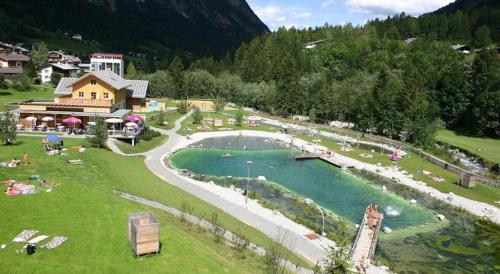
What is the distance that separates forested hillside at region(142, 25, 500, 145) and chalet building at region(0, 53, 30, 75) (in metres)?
30.9

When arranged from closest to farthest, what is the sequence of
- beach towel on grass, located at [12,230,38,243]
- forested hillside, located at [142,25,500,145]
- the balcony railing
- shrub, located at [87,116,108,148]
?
beach towel on grass, located at [12,230,38,243] → shrub, located at [87,116,108,148] → the balcony railing → forested hillside, located at [142,25,500,145]

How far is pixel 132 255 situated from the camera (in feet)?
66.4

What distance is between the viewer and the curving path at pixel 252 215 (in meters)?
28.5

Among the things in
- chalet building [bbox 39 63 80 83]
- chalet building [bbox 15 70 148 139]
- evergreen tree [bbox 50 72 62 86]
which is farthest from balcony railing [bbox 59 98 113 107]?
chalet building [bbox 39 63 80 83]

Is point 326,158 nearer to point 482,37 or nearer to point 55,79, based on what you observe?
point 55,79

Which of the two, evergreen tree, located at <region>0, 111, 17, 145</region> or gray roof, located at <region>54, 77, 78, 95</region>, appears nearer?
evergreen tree, located at <region>0, 111, 17, 145</region>

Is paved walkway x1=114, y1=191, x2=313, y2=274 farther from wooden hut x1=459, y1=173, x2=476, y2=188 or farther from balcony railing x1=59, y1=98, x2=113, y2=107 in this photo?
wooden hut x1=459, y1=173, x2=476, y2=188

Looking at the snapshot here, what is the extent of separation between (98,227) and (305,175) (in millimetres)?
31160

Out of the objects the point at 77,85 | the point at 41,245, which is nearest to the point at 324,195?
the point at 41,245

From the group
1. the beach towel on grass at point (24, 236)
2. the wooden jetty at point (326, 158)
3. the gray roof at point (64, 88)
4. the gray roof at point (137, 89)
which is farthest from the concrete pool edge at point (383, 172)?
the beach towel on grass at point (24, 236)

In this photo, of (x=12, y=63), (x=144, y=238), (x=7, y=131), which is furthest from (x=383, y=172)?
(x=12, y=63)

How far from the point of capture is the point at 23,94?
3012 inches

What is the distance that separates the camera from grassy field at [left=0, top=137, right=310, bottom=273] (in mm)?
19328

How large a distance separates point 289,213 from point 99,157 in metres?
20.3
